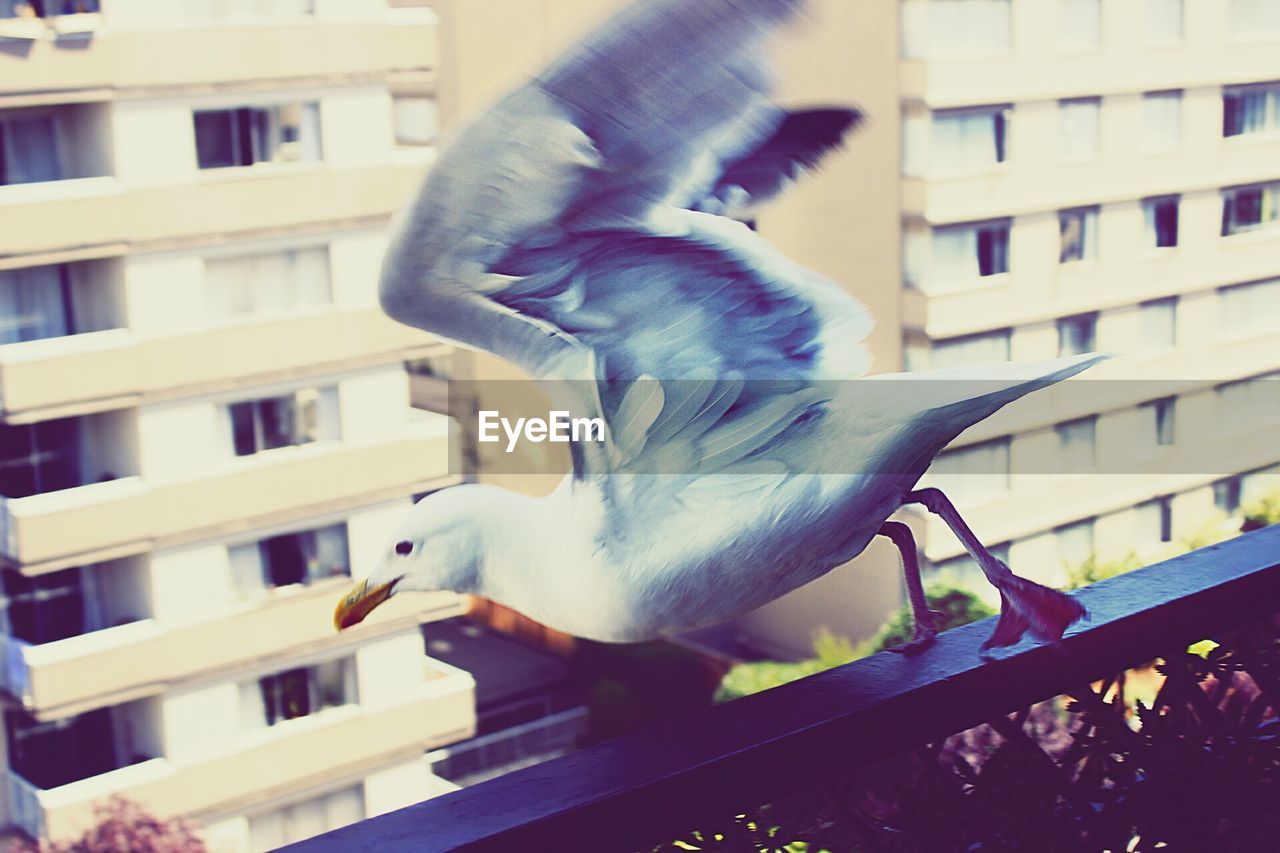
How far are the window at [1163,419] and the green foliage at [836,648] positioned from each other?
44 centimetres

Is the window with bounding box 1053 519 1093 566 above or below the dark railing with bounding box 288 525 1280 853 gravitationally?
below

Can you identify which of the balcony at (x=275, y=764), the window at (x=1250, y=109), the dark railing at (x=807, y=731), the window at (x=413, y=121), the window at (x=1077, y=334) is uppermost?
the window at (x=413, y=121)

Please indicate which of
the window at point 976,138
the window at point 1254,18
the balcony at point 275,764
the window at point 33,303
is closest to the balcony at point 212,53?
the window at point 33,303

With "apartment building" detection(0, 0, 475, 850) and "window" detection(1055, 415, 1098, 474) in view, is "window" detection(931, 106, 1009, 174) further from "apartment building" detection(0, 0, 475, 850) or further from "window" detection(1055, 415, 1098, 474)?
"apartment building" detection(0, 0, 475, 850)

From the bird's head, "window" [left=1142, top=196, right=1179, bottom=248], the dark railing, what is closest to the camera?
the dark railing

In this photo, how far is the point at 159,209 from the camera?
1180 millimetres

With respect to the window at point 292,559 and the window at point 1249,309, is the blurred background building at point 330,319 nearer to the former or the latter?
the window at point 292,559

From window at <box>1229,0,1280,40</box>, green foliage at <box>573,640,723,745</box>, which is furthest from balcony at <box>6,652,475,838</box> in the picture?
window at <box>1229,0,1280,40</box>

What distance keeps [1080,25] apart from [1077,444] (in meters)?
0.44

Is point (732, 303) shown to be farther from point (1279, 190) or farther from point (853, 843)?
point (1279, 190)

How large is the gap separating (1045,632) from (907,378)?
0.69 feet

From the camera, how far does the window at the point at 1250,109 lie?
159cm

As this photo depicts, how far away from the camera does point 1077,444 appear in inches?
60.6

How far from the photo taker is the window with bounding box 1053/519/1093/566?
1.65m
